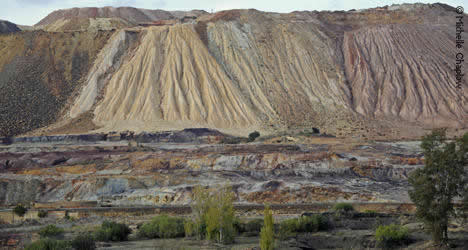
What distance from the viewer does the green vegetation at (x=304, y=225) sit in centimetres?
2233

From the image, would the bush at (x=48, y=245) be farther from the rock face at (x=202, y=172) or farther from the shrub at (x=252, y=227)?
the rock face at (x=202, y=172)

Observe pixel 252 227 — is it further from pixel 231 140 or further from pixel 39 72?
pixel 39 72

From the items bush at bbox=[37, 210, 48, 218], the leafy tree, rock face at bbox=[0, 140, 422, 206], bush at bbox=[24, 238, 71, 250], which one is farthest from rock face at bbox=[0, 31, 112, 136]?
bush at bbox=[24, 238, 71, 250]

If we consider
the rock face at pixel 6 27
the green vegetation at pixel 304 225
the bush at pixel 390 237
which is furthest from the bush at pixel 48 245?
the rock face at pixel 6 27

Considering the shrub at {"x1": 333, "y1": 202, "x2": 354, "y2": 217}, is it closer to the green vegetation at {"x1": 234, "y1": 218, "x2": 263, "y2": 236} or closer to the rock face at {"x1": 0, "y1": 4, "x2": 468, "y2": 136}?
the green vegetation at {"x1": 234, "y1": 218, "x2": 263, "y2": 236}

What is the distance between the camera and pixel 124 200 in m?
33.2

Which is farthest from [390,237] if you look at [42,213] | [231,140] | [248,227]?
[231,140]

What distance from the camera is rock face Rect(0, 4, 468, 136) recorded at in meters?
62.9

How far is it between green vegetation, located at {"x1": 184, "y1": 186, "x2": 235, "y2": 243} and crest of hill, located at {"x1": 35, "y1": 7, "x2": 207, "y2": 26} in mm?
94188

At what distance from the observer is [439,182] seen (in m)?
17.7

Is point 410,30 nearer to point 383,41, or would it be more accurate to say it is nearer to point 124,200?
point 383,41

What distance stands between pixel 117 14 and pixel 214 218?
329 ft

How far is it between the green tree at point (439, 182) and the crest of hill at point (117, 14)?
9821 centimetres

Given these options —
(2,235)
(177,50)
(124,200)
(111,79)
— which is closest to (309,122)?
(177,50)
